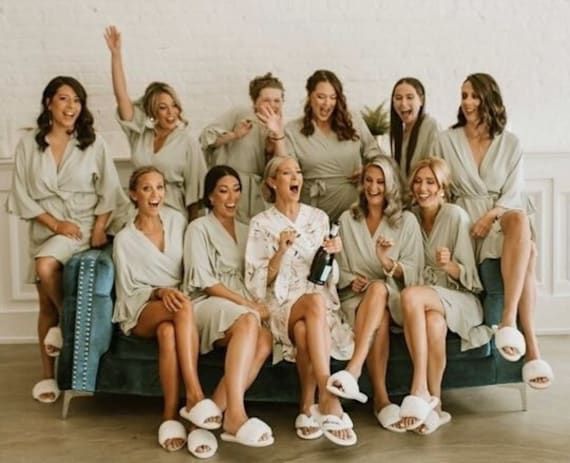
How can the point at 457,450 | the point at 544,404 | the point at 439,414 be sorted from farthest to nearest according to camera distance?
the point at 544,404
the point at 439,414
the point at 457,450

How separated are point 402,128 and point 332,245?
895 millimetres

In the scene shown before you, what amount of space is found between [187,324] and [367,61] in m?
1.97

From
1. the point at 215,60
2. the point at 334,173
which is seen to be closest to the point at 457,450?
the point at 334,173

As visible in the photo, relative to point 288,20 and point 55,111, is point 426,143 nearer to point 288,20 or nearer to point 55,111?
point 288,20

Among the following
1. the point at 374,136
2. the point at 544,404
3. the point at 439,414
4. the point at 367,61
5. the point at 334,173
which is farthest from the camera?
the point at 367,61

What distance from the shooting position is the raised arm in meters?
4.46

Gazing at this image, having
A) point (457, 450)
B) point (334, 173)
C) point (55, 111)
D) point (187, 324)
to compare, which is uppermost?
point (55, 111)

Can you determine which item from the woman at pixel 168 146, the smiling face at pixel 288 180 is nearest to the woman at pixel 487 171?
the smiling face at pixel 288 180

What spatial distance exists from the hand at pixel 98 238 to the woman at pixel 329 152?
0.86m

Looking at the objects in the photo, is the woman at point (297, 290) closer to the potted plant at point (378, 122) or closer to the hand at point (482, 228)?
the hand at point (482, 228)

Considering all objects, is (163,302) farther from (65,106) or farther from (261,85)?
(261,85)

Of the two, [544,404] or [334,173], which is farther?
[334,173]

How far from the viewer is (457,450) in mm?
3486

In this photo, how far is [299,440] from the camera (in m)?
3.63
